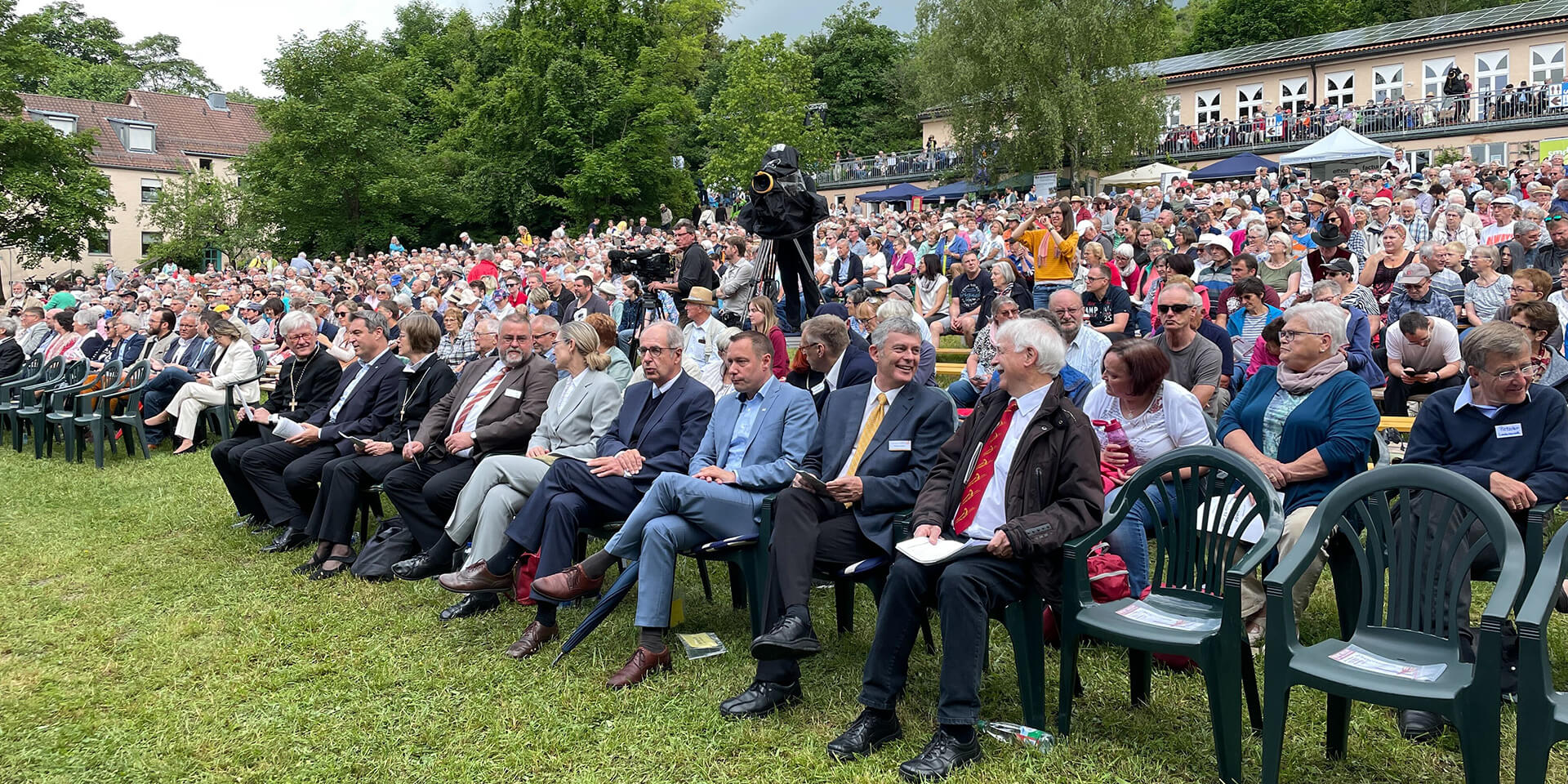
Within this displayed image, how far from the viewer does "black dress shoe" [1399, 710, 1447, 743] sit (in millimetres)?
3492

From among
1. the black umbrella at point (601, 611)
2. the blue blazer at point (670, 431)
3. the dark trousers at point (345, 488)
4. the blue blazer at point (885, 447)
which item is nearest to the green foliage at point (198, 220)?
the dark trousers at point (345, 488)

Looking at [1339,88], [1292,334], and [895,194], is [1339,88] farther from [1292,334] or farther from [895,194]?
[1292,334]

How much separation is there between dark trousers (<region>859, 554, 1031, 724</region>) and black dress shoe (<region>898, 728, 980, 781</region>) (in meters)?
0.07

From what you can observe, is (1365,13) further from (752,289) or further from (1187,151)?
(752,289)

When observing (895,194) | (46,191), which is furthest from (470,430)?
(46,191)

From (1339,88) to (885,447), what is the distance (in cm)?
3961

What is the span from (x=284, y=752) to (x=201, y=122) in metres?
58.9

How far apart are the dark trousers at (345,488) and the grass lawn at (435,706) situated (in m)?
0.36

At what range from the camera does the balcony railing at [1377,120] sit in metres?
29.6

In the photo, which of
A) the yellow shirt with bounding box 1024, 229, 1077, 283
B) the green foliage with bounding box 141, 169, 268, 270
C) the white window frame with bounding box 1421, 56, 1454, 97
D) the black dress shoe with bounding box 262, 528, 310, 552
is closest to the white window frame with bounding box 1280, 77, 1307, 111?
the white window frame with bounding box 1421, 56, 1454, 97

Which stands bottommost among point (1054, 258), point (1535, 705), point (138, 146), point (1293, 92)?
point (1535, 705)

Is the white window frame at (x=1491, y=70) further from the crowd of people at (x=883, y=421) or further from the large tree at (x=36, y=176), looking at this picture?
the large tree at (x=36, y=176)

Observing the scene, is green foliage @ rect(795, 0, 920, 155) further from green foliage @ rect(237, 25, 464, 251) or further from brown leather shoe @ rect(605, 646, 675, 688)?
brown leather shoe @ rect(605, 646, 675, 688)

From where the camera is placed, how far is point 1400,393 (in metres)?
6.91
